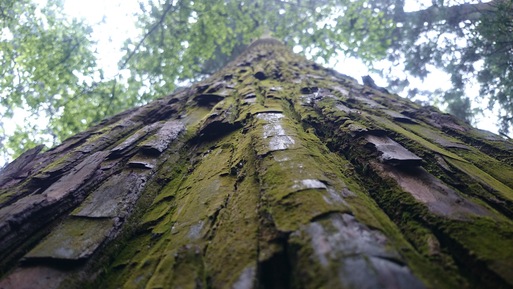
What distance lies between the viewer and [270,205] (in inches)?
49.9

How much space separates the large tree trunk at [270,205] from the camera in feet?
3.25

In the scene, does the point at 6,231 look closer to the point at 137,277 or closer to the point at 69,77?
the point at 137,277

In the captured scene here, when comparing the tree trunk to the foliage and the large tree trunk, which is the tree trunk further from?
the foliage

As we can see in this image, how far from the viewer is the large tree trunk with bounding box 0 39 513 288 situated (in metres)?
0.99

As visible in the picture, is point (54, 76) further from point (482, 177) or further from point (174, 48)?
point (482, 177)

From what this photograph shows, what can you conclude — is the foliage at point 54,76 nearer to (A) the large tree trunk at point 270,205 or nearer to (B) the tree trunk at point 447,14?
(A) the large tree trunk at point 270,205

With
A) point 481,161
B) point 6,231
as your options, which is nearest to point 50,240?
point 6,231

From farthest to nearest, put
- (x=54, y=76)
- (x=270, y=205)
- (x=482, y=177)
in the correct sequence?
(x=54, y=76) → (x=482, y=177) → (x=270, y=205)

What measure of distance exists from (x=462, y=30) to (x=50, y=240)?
9660 mm

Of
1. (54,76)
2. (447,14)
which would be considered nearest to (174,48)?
(54,76)

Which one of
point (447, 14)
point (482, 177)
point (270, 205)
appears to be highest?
point (447, 14)

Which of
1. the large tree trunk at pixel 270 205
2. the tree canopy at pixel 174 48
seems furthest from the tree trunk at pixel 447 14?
the large tree trunk at pixel 270 205

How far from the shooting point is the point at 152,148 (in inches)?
87.8

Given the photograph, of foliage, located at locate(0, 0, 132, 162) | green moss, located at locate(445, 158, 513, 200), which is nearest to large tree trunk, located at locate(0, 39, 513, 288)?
green moss, located at locate(445, 158, 513, 200)
